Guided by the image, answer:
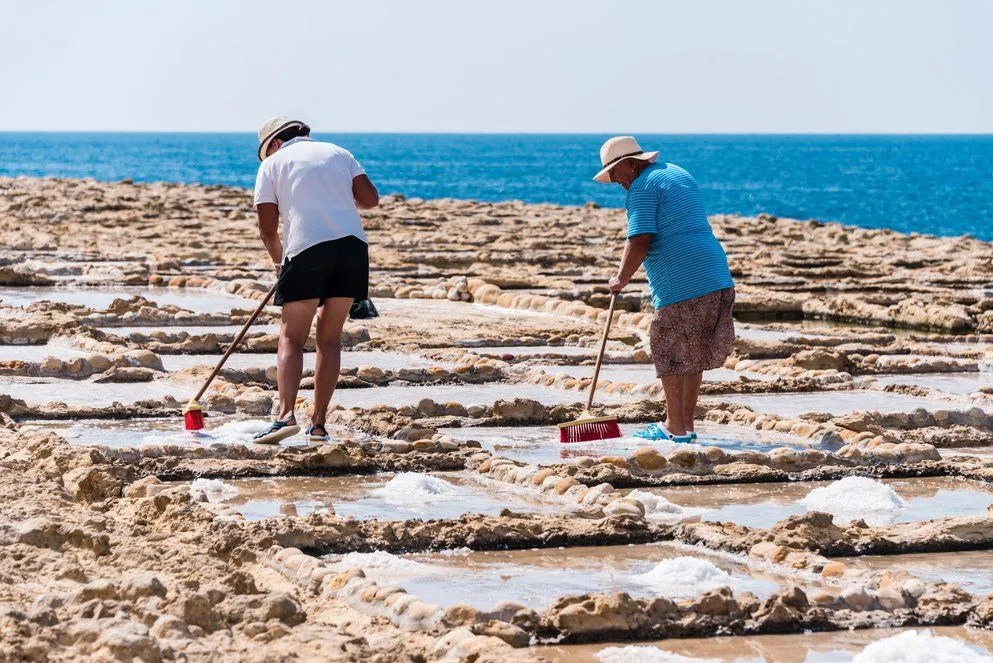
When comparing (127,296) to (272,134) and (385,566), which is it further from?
(385,566)

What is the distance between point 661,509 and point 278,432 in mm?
1896

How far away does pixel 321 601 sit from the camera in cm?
459

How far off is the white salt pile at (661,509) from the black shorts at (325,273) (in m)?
1.87

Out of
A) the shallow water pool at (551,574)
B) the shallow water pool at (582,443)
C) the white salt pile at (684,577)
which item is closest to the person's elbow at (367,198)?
the shallow water pool at (582,443)

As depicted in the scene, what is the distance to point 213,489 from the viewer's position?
6.29 m

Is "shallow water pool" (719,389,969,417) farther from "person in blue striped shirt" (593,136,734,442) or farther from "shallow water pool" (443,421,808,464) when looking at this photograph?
"person in blue striped shirt" (593,136,734,442)

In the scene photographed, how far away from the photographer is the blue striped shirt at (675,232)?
25.4 ft

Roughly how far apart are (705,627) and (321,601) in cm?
105

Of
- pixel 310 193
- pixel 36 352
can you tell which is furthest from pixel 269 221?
pixel 36 352

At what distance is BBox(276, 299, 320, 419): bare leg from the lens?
7.48 metres

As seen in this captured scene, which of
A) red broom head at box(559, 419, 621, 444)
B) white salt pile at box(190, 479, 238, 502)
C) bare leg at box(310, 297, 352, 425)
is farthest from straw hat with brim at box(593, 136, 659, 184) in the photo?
white salt pile at box(190, 479, 238, 502)

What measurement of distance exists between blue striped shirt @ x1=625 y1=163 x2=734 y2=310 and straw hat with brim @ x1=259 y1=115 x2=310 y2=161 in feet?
5.29

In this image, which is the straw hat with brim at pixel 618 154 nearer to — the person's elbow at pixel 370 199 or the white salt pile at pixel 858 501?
the person's elbow at pixel 370 199

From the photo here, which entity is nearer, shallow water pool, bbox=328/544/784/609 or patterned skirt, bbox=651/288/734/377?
shallow water pool, bbox=328/544/784/609
